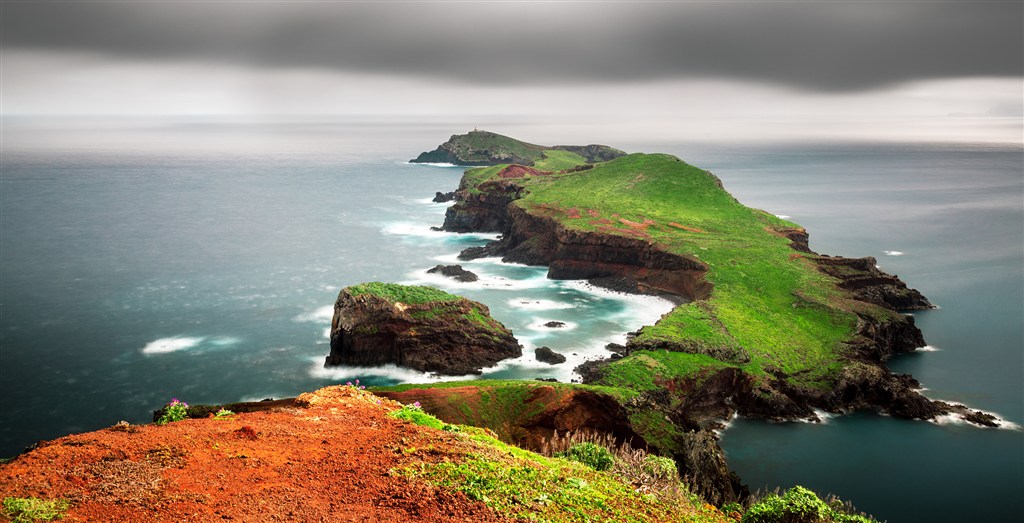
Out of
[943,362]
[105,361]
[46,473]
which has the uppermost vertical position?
[46,473]

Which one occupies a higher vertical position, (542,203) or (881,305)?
(542,203)

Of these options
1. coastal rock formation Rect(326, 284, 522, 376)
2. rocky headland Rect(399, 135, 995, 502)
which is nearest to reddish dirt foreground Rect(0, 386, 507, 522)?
rocky headland Rect(399, 135, 995, 502)

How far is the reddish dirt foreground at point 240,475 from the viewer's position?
1557 cm

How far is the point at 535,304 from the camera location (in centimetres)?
8744

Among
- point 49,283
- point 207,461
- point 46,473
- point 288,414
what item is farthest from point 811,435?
point 49,283

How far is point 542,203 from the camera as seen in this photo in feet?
388

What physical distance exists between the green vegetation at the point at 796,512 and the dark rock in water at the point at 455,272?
250ft

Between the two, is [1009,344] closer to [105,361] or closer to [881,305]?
[881,305]

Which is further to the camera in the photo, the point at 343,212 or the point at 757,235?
the point at 343,212

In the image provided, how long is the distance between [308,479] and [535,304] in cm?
7027

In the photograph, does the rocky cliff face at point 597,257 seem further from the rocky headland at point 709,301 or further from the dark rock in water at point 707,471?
the dark rock in water at point 707,471

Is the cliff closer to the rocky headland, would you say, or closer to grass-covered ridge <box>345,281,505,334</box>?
the rocky headland

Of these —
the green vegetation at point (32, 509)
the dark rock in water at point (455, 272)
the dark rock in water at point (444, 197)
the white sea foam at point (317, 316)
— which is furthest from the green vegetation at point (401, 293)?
the dark rock in water at point (444, 197)

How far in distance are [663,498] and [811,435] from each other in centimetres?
4018
